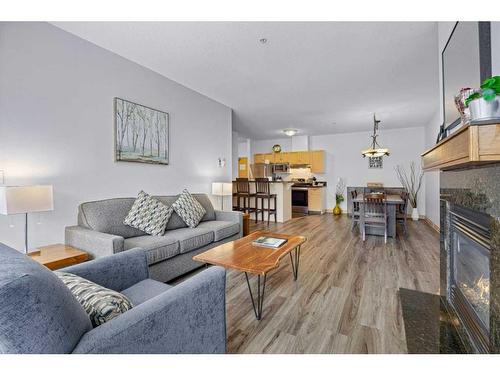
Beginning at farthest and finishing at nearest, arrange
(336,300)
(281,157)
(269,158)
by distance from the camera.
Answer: (269,158)
(281,157)
(336,300)

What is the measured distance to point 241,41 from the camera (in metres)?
2.55

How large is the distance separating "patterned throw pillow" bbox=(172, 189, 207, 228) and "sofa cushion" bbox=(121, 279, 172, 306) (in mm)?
1553

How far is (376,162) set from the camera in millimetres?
7027

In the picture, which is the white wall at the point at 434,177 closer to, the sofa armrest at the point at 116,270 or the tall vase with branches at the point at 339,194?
the tall vase with branches at the point at 339,194

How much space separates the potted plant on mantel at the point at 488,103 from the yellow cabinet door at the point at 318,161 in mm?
6533

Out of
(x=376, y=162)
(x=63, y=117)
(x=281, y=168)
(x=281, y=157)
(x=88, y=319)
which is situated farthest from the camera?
(x=281, y=157)

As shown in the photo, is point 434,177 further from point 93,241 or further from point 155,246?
point 93,241

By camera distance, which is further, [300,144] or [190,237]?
[300,144]

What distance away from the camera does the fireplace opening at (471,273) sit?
51.3 inches

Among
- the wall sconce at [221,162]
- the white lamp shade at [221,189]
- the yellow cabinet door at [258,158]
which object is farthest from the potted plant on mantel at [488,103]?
the yellow cabinet door at [258,158]

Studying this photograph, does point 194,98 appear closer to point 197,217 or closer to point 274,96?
point 274,96

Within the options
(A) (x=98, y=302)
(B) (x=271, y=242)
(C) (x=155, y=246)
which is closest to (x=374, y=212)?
(B) (x=271, y=242)

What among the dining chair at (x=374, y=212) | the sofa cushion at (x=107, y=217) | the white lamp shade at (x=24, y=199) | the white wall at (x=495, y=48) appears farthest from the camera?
the dining chair at (x=374, y=212)

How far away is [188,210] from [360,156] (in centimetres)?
594
